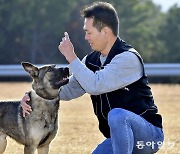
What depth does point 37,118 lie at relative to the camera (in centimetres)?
709

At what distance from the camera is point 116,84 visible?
611cm

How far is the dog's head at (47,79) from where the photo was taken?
23.0ft

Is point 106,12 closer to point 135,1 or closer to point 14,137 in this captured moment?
point 14,137

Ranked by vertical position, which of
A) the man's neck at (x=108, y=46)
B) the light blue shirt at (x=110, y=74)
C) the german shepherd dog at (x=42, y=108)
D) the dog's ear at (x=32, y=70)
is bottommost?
the german shepherd dog at (x=42, y=108)

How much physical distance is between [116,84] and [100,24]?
2.06 ft

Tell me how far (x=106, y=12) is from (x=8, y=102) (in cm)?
202

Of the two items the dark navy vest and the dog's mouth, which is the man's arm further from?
the dog's mouth

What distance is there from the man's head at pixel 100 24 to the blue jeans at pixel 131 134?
740 millimetres

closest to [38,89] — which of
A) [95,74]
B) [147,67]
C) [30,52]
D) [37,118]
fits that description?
[37,118]

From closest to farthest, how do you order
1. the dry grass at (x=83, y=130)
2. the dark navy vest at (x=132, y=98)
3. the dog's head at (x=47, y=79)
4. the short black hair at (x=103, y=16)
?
the short black hair at (x=103, y=16) → the dark navy vest at (x=132, y=98) → the dog's head at (x=47, y=79) → the dry grass at (x=83, y=130)

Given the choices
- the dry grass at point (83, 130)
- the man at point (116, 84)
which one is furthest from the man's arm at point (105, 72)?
the dry grass at point (83, 130)

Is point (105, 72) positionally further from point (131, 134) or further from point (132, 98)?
point (131, 134)

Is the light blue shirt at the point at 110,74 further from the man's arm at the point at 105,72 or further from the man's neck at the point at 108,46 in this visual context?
the man's neck at the point at 108,46

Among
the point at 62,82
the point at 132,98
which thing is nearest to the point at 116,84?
the point at 132,98
